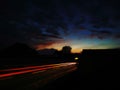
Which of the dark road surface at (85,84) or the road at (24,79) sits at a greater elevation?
the road at (24,79)

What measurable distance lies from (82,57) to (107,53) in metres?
4.02

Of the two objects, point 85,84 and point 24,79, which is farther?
point 24,79

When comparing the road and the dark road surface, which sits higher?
the road

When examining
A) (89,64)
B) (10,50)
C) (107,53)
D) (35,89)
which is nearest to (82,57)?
(89,64)

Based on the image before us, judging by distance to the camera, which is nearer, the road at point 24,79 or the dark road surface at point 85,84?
the road at point 24,79

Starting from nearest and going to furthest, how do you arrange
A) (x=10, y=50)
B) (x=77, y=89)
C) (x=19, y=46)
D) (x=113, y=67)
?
(x=77, y=89)
(x=113, y=67)
(x=10, y=50)
(x=19, y=46)

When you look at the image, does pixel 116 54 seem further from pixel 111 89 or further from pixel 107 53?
pixel 111 89

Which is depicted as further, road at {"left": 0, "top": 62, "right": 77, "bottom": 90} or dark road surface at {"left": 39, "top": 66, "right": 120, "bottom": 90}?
dark road surface at {"left": 39, "top": 66, "right": 120, "bottom": 90}

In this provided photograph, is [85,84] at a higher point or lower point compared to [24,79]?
lower

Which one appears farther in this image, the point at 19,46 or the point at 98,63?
the point at 19,46

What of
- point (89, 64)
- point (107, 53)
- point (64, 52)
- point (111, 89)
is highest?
point (64, 52)

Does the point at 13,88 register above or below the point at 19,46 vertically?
below

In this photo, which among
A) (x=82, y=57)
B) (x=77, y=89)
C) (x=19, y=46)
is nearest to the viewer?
(x=77, y=89)

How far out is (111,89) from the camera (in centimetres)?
1117
